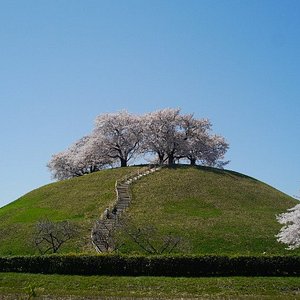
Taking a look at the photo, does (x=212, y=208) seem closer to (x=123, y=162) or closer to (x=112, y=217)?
(x=112, y=217)

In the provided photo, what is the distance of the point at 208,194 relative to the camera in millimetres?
64125

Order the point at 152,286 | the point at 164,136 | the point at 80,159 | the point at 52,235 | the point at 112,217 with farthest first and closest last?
the point at 80,159, the point at 164,136, the point at 112,217, the point at 52,235, the point at 152,286

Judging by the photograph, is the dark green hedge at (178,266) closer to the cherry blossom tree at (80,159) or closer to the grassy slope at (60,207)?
the grassy slope at (60,207)

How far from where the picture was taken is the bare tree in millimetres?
47531

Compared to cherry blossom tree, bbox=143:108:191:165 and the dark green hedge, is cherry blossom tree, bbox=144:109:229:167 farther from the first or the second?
the dark green hedge

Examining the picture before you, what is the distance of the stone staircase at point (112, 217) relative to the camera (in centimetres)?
4809

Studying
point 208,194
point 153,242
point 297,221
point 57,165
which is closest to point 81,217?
point 153,242

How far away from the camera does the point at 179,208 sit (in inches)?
2334

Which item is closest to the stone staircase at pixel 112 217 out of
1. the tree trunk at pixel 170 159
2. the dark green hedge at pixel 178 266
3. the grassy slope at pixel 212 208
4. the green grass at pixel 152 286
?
the grassy slope at pixel 212 208

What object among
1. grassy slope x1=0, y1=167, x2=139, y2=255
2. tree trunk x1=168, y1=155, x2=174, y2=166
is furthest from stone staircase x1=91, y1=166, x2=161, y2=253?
tree trunk x1=168, y1=155, x2=174, y2=166

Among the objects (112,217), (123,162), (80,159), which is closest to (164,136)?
(123,162)

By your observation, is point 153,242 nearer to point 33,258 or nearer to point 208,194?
point 33,258

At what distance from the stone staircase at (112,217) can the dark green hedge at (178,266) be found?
8.36 m

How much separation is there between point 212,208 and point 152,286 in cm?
2583
